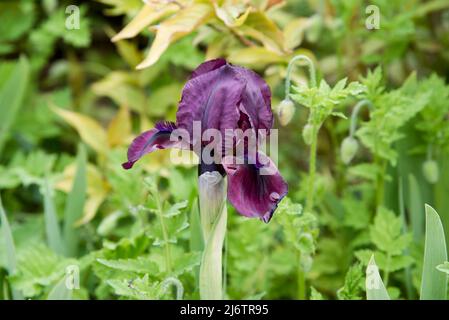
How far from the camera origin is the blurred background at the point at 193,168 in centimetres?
133

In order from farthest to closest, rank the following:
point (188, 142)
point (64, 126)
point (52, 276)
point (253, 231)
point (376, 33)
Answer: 1. point (64, 126)
2. point (376, 33)
3. point (253, 231)
4. point (52, 276)
5. point (188, 142)

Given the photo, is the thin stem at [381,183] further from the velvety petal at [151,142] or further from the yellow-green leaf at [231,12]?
the velvety petal at [151,142]

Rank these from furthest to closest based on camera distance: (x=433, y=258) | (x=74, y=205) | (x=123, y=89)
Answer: (x=123, y=89) → (x=74, y=205) → (x=433, y=258)

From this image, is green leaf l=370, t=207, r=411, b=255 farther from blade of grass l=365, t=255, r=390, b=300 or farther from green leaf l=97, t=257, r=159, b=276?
green leaf l=97, t=257, r=159, b=276

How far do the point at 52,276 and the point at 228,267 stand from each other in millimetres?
369

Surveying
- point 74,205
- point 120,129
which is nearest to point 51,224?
point 74,205

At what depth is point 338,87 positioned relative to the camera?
1.15 metres

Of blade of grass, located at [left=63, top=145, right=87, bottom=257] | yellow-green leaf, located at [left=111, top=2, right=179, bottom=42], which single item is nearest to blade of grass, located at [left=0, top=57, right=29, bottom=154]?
blade of grass, located at [left=63, top=145, right=87, bottom=257]

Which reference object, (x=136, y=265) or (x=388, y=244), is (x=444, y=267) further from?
(x=136, y=265)

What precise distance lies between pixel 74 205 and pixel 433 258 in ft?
2.58

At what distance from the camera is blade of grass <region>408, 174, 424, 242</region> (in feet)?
4.79

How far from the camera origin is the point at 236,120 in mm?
1030
